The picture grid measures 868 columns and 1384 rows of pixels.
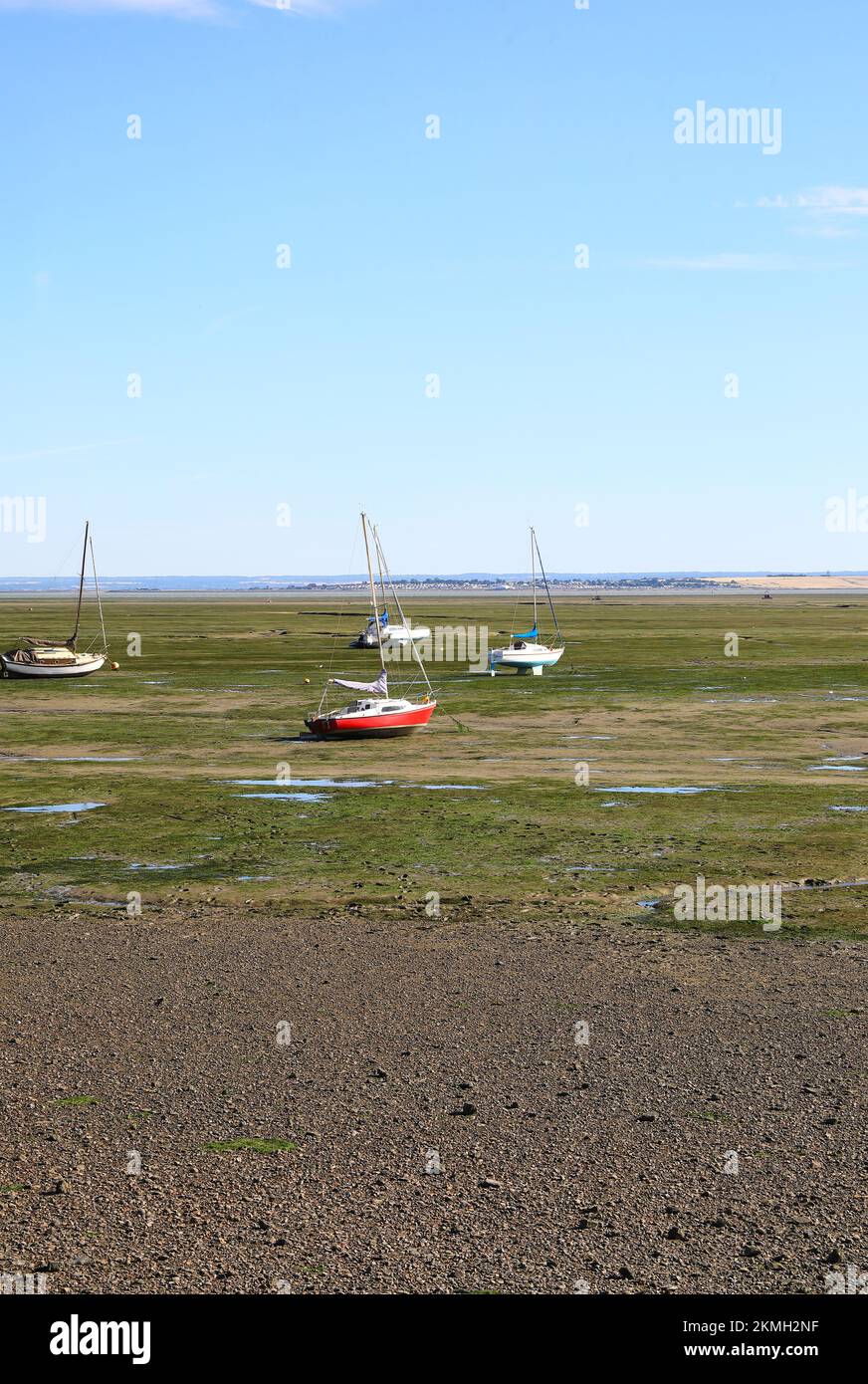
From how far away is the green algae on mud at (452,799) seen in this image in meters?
25.2

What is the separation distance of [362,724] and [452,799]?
12447 mm

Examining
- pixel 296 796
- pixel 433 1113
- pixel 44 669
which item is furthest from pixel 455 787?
pixel 44 669

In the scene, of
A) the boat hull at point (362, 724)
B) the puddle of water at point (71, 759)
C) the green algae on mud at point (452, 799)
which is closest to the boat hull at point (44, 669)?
the green algae on mud at point (452, 799)

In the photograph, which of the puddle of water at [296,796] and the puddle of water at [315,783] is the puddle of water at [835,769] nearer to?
the puddle of water at [315,783]

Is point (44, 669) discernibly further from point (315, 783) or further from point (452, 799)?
point (452, 799)

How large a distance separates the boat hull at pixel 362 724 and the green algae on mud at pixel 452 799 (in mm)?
910

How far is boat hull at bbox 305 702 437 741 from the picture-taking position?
4666 cm

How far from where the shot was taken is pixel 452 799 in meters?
34.9

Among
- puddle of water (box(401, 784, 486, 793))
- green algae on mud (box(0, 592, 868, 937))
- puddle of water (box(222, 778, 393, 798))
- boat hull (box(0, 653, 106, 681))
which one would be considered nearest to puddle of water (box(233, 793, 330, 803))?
green algae on mud (box(0, 592, 868, 937))

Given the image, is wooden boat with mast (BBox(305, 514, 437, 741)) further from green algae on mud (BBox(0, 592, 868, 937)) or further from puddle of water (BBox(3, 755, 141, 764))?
puddle of water (BBox(3, 755, 141, 764))

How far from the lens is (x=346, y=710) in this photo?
47625mm

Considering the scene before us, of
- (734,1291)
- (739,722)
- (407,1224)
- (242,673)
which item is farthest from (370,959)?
(242,673)

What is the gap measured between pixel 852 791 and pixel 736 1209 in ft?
79.8
